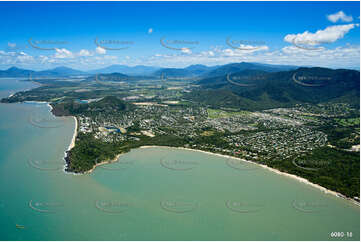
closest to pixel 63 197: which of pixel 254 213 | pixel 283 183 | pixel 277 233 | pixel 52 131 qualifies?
pixel 254 213

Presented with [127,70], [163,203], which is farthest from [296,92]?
[127,70]

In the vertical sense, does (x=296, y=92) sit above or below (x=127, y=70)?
below

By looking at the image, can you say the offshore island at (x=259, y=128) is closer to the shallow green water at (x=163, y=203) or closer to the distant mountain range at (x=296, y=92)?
the distant mountain range at (x=296, y=92)

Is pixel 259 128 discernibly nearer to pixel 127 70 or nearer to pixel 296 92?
pixel 296 92

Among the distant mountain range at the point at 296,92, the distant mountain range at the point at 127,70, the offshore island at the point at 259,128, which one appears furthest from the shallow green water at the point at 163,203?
the distant mountain range at the point at 127,70

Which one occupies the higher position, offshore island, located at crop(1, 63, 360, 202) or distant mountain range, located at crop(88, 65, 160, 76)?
distant mountain range, located at crop(88, 65, 160, 76)

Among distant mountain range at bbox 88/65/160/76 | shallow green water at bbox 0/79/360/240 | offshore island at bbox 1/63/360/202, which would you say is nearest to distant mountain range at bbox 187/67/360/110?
offshore island at bbox 1/63/360/202

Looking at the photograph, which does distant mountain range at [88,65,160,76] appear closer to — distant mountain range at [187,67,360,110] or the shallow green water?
distant mountain range at [187,67,360,110]
